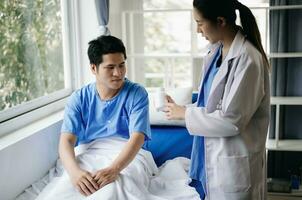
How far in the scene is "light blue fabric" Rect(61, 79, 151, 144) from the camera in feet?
6.66

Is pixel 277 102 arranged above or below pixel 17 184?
above

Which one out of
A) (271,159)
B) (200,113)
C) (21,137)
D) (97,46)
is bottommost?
(271,159)

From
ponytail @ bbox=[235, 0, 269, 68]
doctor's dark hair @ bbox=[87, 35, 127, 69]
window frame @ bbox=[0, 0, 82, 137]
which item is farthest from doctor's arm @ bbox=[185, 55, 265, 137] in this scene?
window frame @ bbox=[0, 0, 82, 137]

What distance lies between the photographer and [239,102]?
54.2 inches

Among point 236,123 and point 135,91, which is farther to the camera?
point 135,91

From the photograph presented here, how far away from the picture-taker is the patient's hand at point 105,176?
5.63 ft

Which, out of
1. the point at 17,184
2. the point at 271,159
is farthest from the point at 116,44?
the point at 271,159

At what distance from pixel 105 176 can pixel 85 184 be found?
0.32 feet

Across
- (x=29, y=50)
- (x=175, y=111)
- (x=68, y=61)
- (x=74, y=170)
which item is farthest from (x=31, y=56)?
(x=175, y=111)

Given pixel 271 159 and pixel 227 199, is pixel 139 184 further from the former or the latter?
pixel 271 159

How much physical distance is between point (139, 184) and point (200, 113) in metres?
0.52

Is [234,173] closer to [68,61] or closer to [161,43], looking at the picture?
[68,61]

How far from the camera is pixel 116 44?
6.53 ft

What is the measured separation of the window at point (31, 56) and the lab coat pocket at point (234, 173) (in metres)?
1.28
